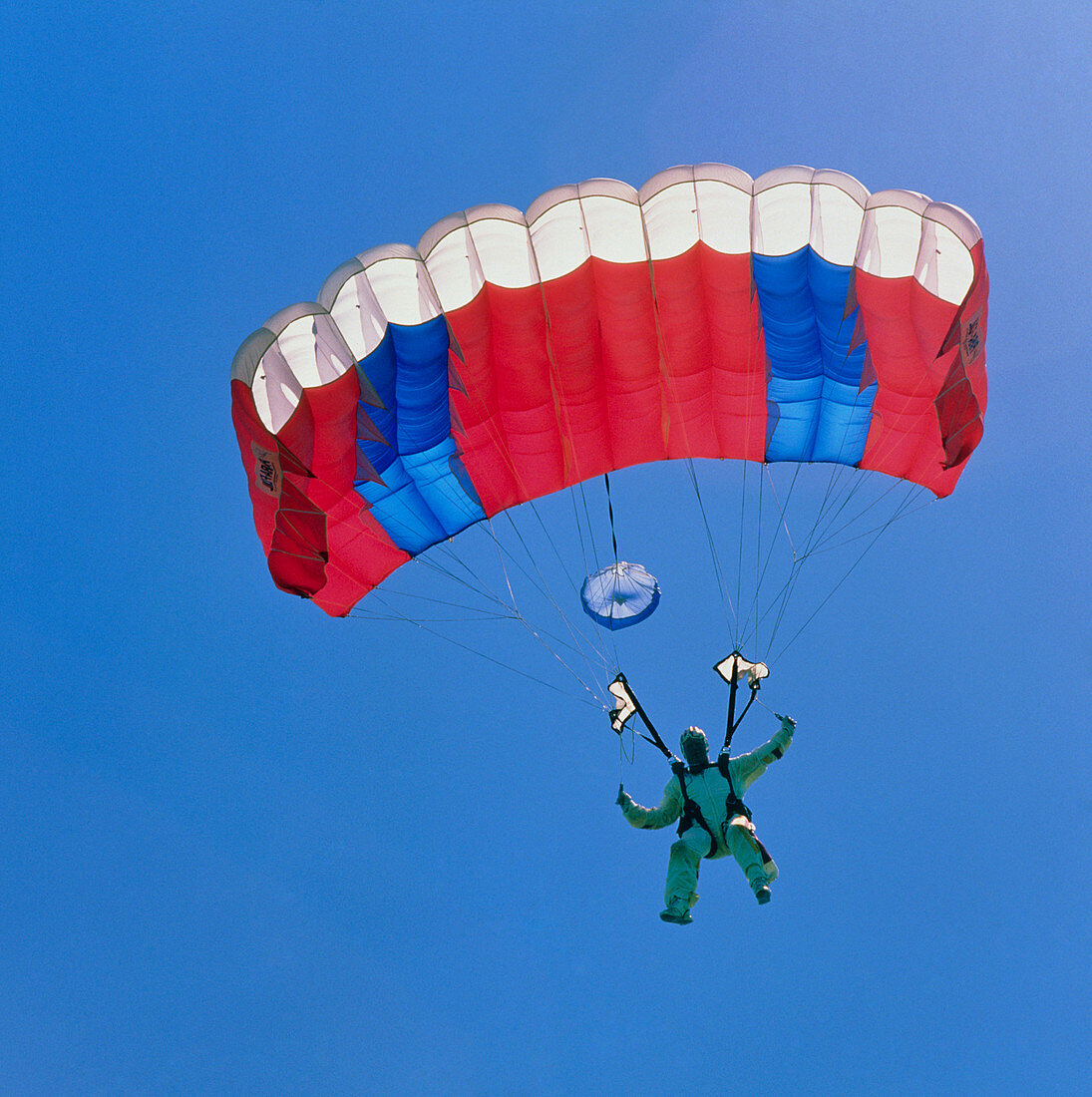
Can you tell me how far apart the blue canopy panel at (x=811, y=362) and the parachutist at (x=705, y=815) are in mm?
2875

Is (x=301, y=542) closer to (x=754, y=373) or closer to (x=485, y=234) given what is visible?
(x=485, y=234)

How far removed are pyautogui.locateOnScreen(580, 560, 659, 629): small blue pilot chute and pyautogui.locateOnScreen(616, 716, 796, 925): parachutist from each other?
1415 millimetres

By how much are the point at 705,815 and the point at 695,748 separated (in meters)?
0.56

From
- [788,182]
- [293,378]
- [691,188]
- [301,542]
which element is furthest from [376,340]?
[788,182]

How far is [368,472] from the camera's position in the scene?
1057cm

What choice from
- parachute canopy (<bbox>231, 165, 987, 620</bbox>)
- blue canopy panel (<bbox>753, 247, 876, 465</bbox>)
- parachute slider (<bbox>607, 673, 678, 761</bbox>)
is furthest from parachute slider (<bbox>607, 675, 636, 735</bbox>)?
blue canopy panel (<bbox>753, 247, 876, 465</bbox>)

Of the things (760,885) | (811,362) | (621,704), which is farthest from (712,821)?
(811,362)

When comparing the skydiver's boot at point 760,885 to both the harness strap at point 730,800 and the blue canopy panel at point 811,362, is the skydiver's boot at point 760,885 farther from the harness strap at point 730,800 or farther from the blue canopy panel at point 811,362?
the blue canopy panel at point 811,362

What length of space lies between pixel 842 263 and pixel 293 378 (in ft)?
15.5

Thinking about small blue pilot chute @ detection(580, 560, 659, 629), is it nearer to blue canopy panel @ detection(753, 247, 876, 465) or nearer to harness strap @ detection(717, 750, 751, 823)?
harness strap @ detection(717, 750, 751, 823)

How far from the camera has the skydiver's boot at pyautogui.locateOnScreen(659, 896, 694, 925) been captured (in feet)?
30.7

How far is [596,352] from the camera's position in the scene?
10.8 metres

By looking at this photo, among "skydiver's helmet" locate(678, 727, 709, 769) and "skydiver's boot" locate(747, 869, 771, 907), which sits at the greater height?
"skydiver's helmet" locate(678, 727, 709, 769)

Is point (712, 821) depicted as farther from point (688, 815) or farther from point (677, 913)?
point (677, 913)
